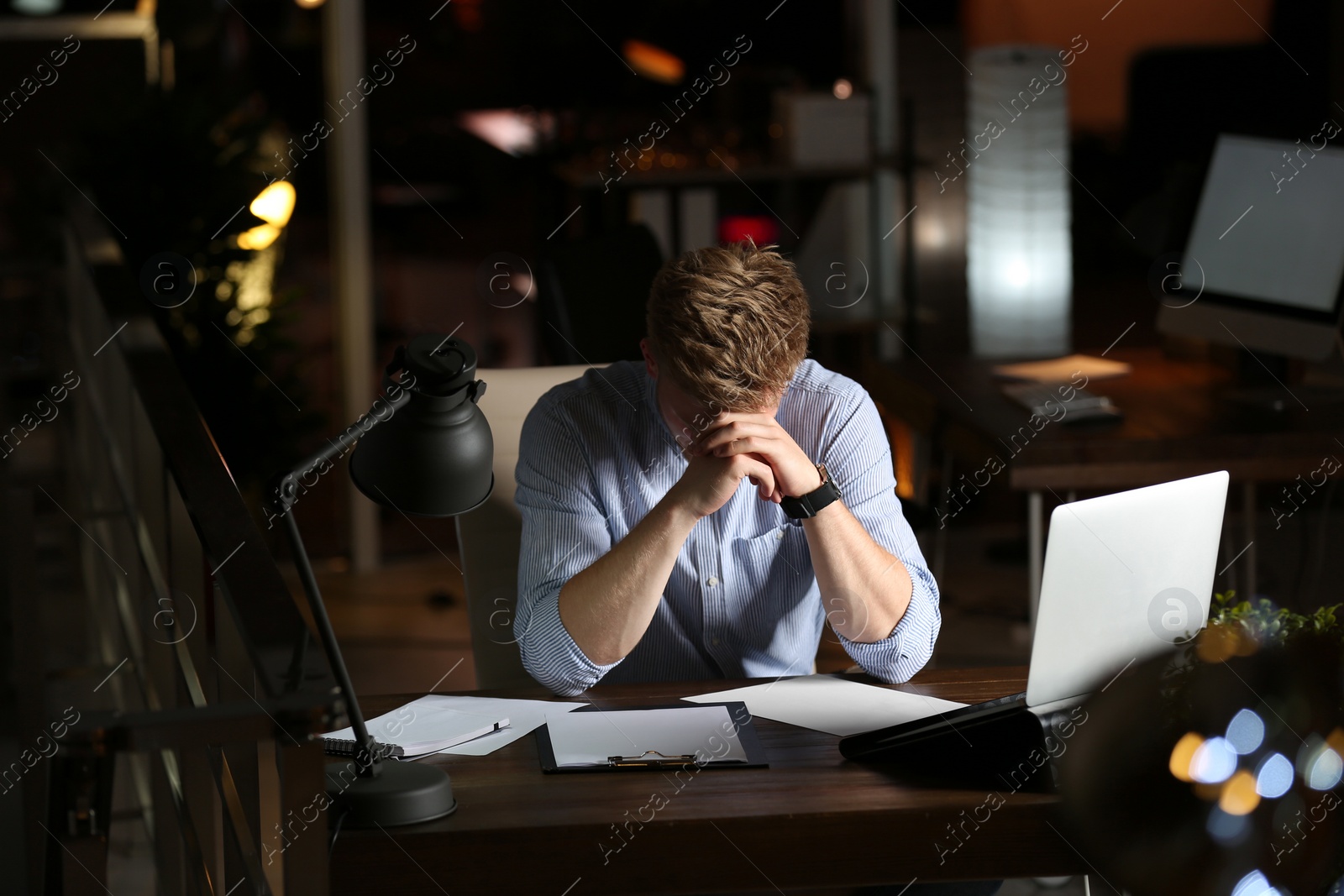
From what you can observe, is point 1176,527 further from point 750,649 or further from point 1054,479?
point 1054,479

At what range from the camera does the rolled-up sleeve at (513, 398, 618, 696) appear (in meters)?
1.58

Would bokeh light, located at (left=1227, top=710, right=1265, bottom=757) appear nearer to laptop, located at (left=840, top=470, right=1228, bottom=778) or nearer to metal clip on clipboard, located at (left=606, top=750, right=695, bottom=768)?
laptop, located at (left=840, top=470, right=1228, bottom=778)

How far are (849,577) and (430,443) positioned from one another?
62 centimetres

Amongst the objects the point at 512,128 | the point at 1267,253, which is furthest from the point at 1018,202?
the point at 512,128

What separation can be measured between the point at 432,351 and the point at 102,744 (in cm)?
44

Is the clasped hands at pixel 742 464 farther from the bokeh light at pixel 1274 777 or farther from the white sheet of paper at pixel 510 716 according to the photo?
the bokeh light at pixel 1274 777

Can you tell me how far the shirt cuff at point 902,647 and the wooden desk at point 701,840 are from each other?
0.31 metres

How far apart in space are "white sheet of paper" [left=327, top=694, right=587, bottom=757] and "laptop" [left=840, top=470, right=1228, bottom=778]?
352mm

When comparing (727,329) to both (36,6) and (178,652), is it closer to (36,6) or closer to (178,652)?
(178,652)

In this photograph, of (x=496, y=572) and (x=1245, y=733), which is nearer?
(x=1245, y=733)

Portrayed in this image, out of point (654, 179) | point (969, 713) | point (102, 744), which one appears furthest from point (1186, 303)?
point (102, 744)

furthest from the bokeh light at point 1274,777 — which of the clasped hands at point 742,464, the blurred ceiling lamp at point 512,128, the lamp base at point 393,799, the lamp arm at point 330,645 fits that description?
the blurred ceiling lamp at point 512,128

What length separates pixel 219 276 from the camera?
3383mm

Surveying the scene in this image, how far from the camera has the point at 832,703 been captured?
1.51m
